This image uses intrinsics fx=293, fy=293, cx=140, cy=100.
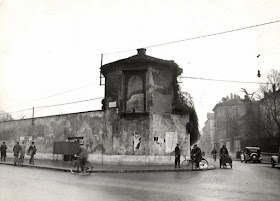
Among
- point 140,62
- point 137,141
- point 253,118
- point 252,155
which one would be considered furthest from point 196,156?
point 253,118

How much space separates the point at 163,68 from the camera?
82.0 feet

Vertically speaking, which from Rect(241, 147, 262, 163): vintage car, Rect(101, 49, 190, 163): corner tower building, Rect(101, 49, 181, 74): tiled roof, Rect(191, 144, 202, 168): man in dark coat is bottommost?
Rect(241, 147, 262, 163): vintage car

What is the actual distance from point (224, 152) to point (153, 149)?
18.1 ft

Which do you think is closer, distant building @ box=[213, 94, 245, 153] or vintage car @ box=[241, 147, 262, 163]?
vintage car @ box=[241, 147, 262, 163]

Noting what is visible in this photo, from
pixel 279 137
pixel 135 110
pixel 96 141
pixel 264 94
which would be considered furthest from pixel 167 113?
pixel 264 94

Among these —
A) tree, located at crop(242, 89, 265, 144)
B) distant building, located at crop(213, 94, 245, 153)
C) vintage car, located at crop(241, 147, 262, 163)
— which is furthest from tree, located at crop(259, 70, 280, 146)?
distant building, located at crop(213, 94, 245, 153)

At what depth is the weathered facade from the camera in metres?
23.5

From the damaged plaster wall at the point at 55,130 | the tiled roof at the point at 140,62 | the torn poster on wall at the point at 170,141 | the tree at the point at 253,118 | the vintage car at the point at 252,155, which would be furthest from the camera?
the tree at the point at 253,118

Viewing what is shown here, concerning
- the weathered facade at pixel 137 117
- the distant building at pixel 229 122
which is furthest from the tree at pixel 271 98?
the weathered facade at pixel 137 117

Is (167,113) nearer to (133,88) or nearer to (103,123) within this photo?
(133,88)

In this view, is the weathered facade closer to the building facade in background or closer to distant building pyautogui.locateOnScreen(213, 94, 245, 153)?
the building facade in background

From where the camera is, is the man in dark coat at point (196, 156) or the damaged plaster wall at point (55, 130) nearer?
the man in dark coat at point (196, 156)

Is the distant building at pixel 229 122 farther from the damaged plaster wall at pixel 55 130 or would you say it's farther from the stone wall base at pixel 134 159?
the damaged plaster wall at pixel 55 130

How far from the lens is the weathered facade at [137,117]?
77.0 ft
